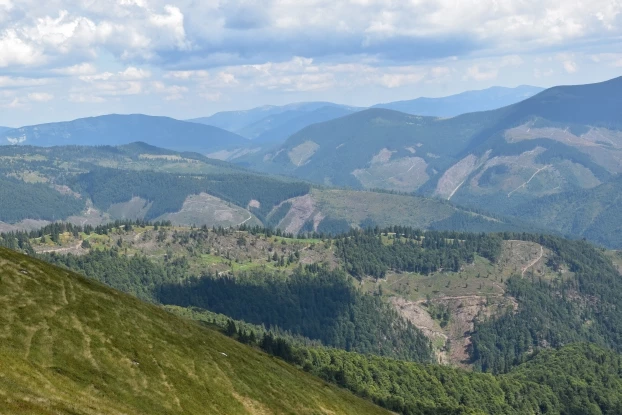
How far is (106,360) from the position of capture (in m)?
113

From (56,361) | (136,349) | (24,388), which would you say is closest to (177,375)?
(136,349)

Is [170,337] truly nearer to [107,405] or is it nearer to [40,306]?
[40,306]

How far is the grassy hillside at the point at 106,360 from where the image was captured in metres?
95.9

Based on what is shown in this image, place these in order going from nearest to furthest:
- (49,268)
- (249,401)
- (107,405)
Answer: (107,405), (249,401), (49,268)

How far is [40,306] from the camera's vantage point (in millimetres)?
121000

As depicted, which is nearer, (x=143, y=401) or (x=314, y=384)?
(x=143, y=401)

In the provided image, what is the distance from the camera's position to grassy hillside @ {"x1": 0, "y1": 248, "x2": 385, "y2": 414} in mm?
95875

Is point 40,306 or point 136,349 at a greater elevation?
point 40,306

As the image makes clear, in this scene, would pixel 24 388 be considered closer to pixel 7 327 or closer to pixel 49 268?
pixel 7 327

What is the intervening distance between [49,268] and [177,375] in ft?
131

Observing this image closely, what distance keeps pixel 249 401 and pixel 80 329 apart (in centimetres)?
3541

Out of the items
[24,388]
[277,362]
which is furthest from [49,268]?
[277,362]

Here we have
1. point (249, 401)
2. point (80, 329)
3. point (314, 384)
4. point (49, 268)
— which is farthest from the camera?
point (314, 384)

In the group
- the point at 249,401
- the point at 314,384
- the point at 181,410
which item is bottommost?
the point at 314,384
